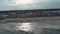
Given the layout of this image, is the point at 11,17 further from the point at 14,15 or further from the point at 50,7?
the point at 50,7

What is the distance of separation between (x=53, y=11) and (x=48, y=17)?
0.69ft

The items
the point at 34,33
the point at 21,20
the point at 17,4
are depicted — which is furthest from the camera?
the point at 21,20

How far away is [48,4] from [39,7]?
0.18 meters

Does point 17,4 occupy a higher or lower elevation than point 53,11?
higher

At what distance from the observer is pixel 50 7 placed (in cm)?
281

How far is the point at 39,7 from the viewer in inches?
106

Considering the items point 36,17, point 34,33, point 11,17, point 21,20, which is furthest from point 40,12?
point 34,33

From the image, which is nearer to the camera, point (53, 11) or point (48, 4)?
point (48, 4)

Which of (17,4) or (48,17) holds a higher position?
(17,4)

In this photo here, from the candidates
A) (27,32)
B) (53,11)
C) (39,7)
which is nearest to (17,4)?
(39,7)

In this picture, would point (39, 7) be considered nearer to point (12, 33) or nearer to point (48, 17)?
point (48, 17)

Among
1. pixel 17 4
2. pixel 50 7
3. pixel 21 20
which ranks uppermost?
pixel 17 4

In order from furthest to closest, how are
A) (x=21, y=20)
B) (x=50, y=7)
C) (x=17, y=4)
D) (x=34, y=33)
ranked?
(x=21, y=20) → (x=50, y=7) → (x=17, y=4) → (x=34, y=33)

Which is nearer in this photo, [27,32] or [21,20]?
[27,32]
